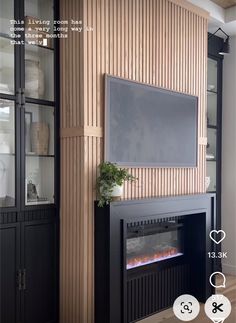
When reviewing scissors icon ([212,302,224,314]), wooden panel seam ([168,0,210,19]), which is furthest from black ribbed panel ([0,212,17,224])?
wooden panel seam ([168,0,210,19])

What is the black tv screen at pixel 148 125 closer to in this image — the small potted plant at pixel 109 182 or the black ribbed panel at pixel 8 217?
the small potted plant at pixel 109 182

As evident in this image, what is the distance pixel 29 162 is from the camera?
2.80 m

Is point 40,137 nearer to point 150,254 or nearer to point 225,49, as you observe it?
point 150,254

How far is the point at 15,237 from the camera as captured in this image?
261cm

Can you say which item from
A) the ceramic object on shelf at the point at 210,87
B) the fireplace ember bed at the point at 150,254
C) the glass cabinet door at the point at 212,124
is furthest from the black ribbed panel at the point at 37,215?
the ceramic object on shelf at the point at 210,87

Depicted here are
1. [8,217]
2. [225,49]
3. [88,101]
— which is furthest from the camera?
[225,49]

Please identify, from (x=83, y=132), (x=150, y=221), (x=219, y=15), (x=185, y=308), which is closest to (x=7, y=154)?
(x=83, y=132)

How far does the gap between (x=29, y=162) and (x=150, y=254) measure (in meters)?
1.36

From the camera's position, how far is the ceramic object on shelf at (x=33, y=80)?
9.02 ft

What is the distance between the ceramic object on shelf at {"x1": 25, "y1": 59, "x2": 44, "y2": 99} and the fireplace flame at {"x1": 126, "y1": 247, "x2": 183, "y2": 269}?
1571 mm

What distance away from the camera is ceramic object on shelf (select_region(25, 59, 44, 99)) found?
9.02ft

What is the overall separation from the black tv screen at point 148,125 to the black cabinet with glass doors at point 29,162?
46cm

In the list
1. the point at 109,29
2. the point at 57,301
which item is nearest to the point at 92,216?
the point at 57,301

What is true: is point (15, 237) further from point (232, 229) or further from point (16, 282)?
point (232, 229)
